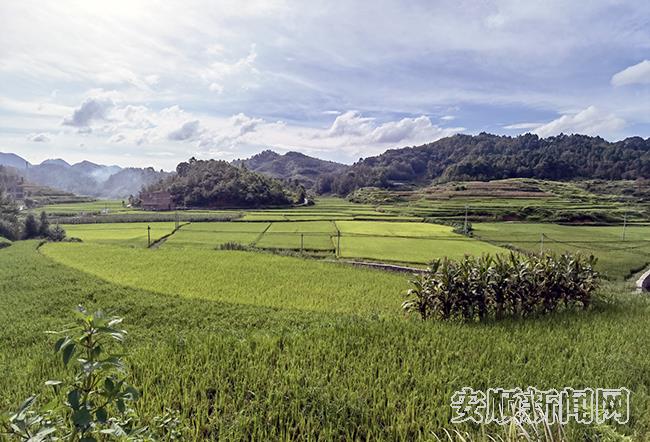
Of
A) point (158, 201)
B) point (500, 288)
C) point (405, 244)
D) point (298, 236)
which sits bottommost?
point (405, 244)

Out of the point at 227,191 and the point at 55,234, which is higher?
the point at 227,191

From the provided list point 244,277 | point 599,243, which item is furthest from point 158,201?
point 599,243

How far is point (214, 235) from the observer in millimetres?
24641

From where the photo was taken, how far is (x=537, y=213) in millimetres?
36719

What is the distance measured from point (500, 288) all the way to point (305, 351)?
3.91 m

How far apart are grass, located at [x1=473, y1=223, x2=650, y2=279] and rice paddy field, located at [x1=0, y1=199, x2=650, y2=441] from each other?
1106 centimetres

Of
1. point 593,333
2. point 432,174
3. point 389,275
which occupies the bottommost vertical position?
point 389,275

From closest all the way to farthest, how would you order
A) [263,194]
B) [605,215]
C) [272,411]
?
[272,411] < [605,215] < [263,194]

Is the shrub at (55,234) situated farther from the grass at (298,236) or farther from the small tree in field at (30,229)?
the grass at (298,236)

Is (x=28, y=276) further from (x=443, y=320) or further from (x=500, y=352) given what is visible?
(x=500, y=352)

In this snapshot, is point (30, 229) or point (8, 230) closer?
point (8, 230)

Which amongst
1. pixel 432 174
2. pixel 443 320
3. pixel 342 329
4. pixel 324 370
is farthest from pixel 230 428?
pixel 432 174

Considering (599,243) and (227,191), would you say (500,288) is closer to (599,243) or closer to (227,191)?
(599,243)

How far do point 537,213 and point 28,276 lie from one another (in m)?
40.0
